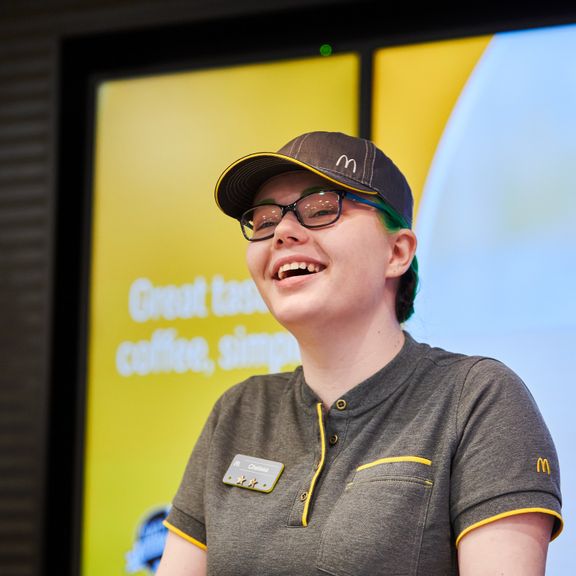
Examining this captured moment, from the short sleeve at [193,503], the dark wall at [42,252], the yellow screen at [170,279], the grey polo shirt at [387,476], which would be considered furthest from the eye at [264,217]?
the dark wall at [42,252]

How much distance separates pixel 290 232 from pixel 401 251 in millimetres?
255

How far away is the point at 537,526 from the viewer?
1.51 meters

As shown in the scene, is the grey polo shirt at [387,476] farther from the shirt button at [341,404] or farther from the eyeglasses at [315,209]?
the eyeglasses at [315,209]

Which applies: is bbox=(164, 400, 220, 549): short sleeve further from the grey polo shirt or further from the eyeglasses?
the eyeglasses

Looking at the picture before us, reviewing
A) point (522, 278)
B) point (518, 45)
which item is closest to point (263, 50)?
point (518, 45)

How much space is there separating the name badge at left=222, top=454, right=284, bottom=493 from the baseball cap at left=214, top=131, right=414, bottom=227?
0.56 meters

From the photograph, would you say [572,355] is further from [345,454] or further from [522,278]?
[345,454]

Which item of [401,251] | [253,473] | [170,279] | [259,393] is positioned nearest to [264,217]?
[401,251]

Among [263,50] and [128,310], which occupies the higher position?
[263,50]

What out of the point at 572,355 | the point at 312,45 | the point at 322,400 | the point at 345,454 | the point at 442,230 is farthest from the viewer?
the point at 312,45

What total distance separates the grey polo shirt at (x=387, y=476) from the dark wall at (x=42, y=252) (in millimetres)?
1773

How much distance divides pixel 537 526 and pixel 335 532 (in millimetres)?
Result: 342

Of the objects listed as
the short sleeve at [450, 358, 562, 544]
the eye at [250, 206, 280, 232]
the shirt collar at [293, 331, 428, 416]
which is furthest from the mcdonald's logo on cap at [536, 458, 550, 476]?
the eye at [250, 206, 280, 232]

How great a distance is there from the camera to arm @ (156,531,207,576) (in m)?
1.89
